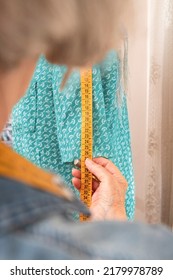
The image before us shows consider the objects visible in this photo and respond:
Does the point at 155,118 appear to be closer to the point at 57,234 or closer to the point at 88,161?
the point at 88,161

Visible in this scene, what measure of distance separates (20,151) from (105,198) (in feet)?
1.17

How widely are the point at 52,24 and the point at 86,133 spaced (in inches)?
29.6

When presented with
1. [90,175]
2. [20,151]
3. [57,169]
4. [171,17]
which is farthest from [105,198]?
[171,17]

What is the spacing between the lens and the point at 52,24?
40cm

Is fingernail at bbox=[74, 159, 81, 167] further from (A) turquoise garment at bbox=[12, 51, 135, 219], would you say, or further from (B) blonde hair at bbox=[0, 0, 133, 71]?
(B) blonde hair at bbox=[0, 0, 133, 71]

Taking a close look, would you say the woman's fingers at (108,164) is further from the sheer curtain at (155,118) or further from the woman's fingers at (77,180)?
the sheer curtain at (155,118)

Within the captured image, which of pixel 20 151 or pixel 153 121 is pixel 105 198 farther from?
pixel 153 121

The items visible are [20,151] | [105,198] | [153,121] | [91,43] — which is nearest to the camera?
[91,43]

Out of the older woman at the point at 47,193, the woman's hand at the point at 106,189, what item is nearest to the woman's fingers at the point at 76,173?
the woman's hand at the point at 106,189

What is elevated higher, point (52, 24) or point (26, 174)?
point (52, 24)

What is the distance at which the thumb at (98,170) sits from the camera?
1063 millimetres

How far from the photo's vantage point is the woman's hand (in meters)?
0.97

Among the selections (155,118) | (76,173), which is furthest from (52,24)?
(155,118)
